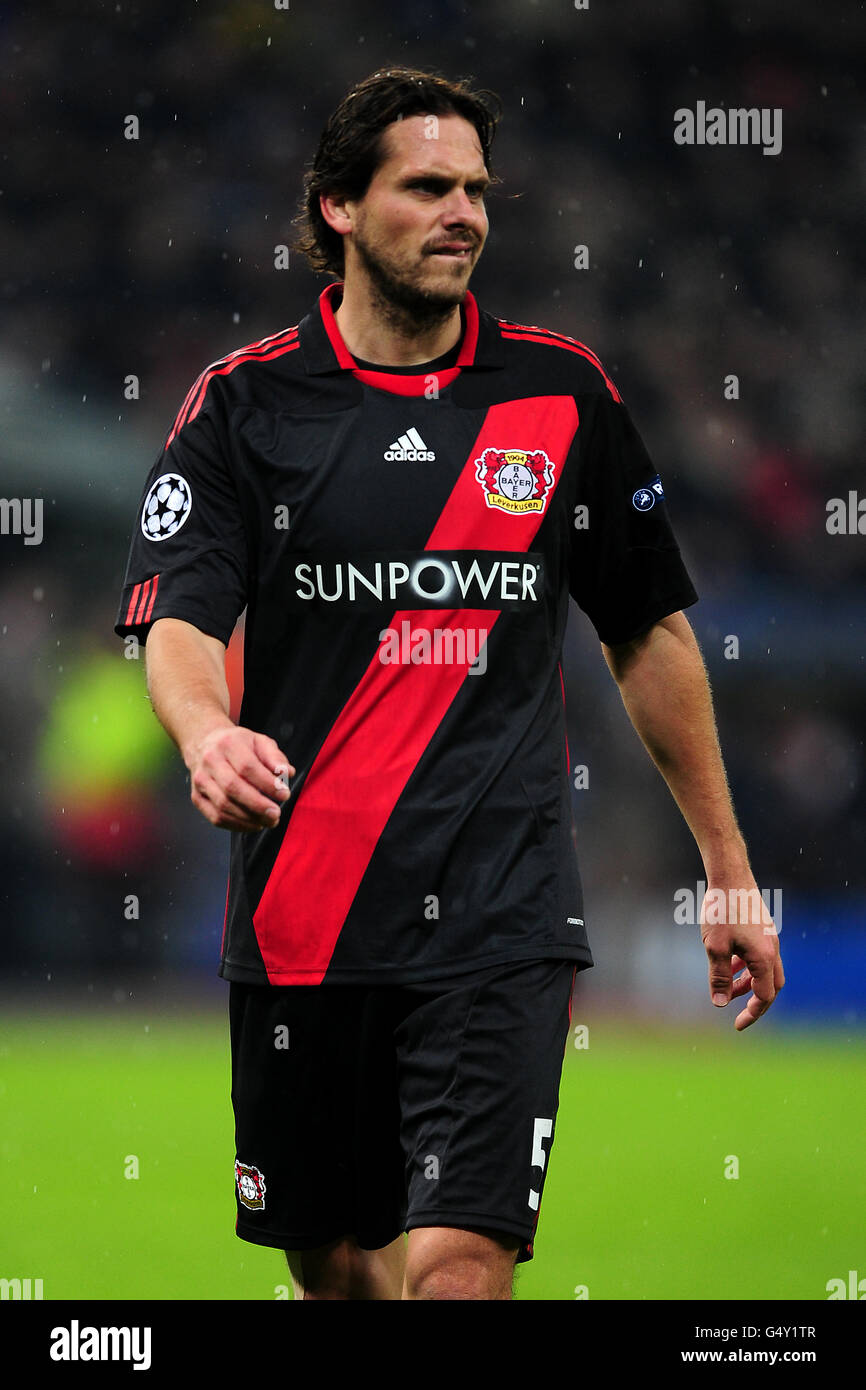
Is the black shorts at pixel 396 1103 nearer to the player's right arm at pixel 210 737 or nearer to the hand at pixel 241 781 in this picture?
the player's right arm at pixel 210 737

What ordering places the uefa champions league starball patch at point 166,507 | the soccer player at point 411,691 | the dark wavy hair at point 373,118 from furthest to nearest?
the dark wavy hair at point 373,118
the uefa champions league starball patch at point 166,507
the soccer player at point 411,691

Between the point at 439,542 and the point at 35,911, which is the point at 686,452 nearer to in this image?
the point at 35,911

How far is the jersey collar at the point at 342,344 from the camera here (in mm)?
2949

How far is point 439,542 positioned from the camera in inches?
111

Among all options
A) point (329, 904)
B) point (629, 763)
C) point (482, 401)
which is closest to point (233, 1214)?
point (329, 904)

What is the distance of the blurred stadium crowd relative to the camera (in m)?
9.00

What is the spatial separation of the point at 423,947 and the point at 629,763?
263 inches

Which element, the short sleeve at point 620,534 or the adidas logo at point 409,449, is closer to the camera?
the adidas logo at point 409,449

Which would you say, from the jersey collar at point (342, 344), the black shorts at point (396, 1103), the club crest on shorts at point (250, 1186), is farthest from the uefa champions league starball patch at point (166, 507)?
the club crest on shorts at point (250, 1186)

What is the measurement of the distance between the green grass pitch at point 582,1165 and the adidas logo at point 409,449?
1505mm

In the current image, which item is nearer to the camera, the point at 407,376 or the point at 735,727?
the point at 407,376

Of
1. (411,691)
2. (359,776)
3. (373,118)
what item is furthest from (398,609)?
(373,118)

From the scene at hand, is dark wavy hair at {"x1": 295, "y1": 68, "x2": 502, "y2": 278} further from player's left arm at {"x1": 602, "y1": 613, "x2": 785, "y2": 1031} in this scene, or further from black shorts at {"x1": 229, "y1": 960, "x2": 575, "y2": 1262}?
black shorts at {"x1": 229, "y1": 960, "x2": 575, "y2": 1262}

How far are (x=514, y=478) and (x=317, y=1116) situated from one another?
1055 mm
